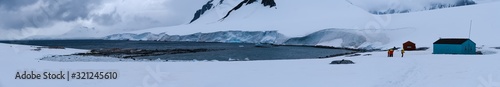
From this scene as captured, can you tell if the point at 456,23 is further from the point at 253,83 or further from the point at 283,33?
the point at 253,83

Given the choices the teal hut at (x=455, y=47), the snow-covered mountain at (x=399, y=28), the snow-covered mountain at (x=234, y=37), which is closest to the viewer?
the teal hut at (x=455, y=47)

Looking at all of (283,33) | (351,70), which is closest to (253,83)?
(351,70)

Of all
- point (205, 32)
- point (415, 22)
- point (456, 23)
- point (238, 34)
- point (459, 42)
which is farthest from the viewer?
point (205, 32)

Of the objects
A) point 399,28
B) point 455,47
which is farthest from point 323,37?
point 455,47

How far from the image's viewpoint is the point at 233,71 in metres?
25.0

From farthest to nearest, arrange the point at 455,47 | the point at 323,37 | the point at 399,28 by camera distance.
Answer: the point at 323,37, the point at 399,28, the point at 455,47

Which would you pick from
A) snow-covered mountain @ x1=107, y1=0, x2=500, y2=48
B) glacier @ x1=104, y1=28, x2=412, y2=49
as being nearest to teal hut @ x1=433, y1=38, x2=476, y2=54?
snow-covered mountain @ x1=107, y1=0, x2=500, y2=48

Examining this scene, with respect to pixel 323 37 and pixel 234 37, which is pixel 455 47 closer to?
Result: pixel 323 37

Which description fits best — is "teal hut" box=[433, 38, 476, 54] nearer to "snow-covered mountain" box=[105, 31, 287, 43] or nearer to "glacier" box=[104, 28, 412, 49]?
"glacier" box=[104, 28, 412, 49]

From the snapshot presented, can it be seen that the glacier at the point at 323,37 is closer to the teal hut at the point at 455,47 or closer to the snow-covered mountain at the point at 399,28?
the snow-covered mountain at the point at 399,28

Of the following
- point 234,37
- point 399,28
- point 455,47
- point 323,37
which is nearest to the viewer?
point 455,47

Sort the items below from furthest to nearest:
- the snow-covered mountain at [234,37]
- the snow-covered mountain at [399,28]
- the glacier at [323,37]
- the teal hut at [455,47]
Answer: the snow-covered mountain at [234,37] < the glacier at [323,37] < the snow-covered mountain at [399,28] < the teal hut at [455,47]

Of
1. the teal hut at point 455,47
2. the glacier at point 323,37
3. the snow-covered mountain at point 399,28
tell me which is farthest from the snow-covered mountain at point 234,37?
the teal hut at point 455,47

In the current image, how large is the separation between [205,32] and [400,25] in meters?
66.1
